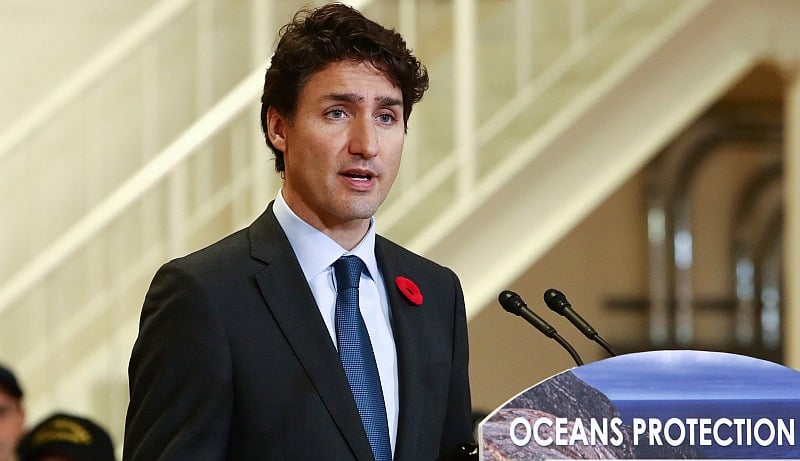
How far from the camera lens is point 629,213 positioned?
7.21 meters

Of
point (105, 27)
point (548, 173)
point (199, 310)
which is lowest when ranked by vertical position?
point (199, 310)

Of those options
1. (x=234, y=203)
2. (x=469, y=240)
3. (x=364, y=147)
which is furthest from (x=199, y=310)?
(x=234, y=203)

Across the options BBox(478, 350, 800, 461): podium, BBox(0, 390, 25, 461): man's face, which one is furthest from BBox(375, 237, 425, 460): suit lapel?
BBox(0, 390, 25, 461): man's face

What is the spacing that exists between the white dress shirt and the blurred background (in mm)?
1886

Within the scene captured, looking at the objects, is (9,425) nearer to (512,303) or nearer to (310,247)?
(310,247)

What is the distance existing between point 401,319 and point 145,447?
1.22 feet

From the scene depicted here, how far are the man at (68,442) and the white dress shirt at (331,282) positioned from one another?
4.40ft

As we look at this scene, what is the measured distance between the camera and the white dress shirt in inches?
73.0

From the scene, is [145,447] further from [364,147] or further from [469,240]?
[469,240]

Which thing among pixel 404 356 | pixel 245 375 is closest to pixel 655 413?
pixel 404 356

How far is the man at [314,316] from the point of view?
5.67ft

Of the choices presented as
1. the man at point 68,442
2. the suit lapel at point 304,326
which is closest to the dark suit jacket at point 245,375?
the suit lapel at point 304,326

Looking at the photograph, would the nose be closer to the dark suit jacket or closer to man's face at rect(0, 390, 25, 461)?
the dark suit jacket

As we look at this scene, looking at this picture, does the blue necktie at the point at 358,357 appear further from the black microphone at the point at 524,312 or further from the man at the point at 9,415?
the man at the point at 9,415
